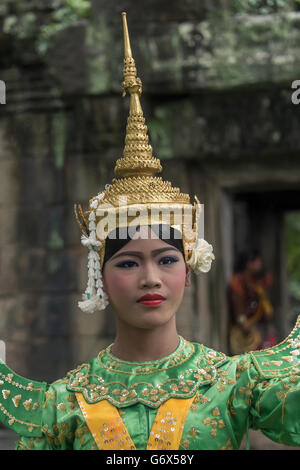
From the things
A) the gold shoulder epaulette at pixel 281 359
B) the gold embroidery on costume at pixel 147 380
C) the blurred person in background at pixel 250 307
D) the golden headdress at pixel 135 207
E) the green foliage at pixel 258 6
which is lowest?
the blurred person in background at pixel 250 307

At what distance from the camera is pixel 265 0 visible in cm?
611

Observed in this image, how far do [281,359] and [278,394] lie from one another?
0.57 feet

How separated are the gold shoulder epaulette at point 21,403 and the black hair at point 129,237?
0.62m

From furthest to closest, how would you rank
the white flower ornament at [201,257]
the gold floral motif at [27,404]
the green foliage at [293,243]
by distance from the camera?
the green foliage at [293,243]
the white flower ornament at [201,257]
the gold floral motif at [27,404]

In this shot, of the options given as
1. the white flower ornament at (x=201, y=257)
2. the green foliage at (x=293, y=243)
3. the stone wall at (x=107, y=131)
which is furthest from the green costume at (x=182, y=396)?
the green foliage at (x=293, y=243)

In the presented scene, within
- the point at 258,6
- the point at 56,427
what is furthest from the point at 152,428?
the point at 258,6

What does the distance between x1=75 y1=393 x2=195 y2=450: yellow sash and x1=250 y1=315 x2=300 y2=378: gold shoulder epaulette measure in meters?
0.31

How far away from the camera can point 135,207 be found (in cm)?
323

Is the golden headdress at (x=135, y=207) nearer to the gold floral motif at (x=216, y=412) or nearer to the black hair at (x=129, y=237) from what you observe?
the black hair at (x=129, y=237)

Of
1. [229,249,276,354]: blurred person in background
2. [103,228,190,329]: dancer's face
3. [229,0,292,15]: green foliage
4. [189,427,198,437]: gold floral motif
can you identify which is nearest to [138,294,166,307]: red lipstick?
[103,228,190,329]: dancer's face

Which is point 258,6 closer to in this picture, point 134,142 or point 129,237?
point 134,142

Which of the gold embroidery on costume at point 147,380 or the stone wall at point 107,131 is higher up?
the stone wall at point 107,131

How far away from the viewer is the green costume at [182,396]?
308 cm
